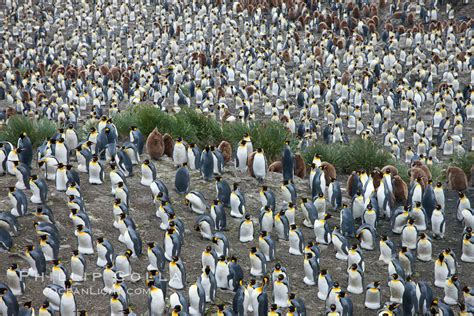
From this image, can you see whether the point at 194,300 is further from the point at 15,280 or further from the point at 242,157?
the point at 242,157

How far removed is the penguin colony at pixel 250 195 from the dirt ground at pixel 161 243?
35 mm

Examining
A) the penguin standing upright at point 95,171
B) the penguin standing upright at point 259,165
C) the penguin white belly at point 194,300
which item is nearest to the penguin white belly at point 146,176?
the penguin standing upright at point 95,171

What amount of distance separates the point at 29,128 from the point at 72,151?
1671 mm

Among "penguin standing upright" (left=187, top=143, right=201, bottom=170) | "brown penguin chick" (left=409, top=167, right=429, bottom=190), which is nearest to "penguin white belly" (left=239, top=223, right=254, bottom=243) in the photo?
"penguin standing upright" (left=187, top=143, right=201, bottom=170)

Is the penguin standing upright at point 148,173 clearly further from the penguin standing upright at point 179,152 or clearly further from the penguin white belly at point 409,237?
the penguin white belly at point 409,237

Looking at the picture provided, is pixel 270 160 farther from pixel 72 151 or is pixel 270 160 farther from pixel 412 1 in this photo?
pixel 412 1

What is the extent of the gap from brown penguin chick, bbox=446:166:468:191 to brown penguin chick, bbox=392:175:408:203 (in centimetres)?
164

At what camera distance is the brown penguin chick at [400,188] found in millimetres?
14391

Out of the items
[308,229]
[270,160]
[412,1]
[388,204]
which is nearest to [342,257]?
[308,229]

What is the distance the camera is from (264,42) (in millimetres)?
29156

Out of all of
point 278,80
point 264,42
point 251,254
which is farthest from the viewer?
point 264,42

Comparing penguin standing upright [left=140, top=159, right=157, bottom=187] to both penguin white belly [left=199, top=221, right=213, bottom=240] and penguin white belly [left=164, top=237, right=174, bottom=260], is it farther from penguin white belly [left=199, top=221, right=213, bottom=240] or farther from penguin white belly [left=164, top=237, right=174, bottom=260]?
penguin white belly [left=164, top=237, right=174, bottom=260]

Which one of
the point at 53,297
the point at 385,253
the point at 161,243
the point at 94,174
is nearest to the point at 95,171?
the point at 94,174

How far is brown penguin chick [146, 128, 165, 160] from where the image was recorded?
1492 cm
